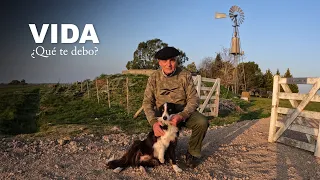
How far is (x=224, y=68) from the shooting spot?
34469 mm

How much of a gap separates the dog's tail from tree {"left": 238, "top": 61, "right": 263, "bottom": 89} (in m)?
36.7

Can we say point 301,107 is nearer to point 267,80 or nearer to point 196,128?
point 196,128

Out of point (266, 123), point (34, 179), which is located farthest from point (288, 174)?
point (266, 123)

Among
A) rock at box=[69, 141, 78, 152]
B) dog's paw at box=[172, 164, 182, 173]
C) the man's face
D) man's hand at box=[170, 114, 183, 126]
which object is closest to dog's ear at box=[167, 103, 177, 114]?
man's hand at box=[170, 114, 183, 126]

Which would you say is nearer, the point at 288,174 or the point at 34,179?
the point at 34,179

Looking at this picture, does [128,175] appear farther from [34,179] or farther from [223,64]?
[223,64]

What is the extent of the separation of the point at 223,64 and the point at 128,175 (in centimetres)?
3276

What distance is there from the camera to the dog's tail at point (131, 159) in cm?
418

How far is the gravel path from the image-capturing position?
13.4ft

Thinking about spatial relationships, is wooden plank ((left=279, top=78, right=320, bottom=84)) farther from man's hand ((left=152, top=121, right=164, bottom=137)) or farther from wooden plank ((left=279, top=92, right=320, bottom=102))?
man's hand ((left=152, top=121, right=164, bottom=137))

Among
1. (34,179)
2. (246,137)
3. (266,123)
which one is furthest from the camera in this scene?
(266,123)

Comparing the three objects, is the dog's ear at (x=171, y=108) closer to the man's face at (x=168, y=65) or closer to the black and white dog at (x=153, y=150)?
the black and white dog at (x=153, y=150)

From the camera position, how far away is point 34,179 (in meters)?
3.84

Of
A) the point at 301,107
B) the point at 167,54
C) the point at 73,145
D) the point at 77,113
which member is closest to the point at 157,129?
the point at 167,54
